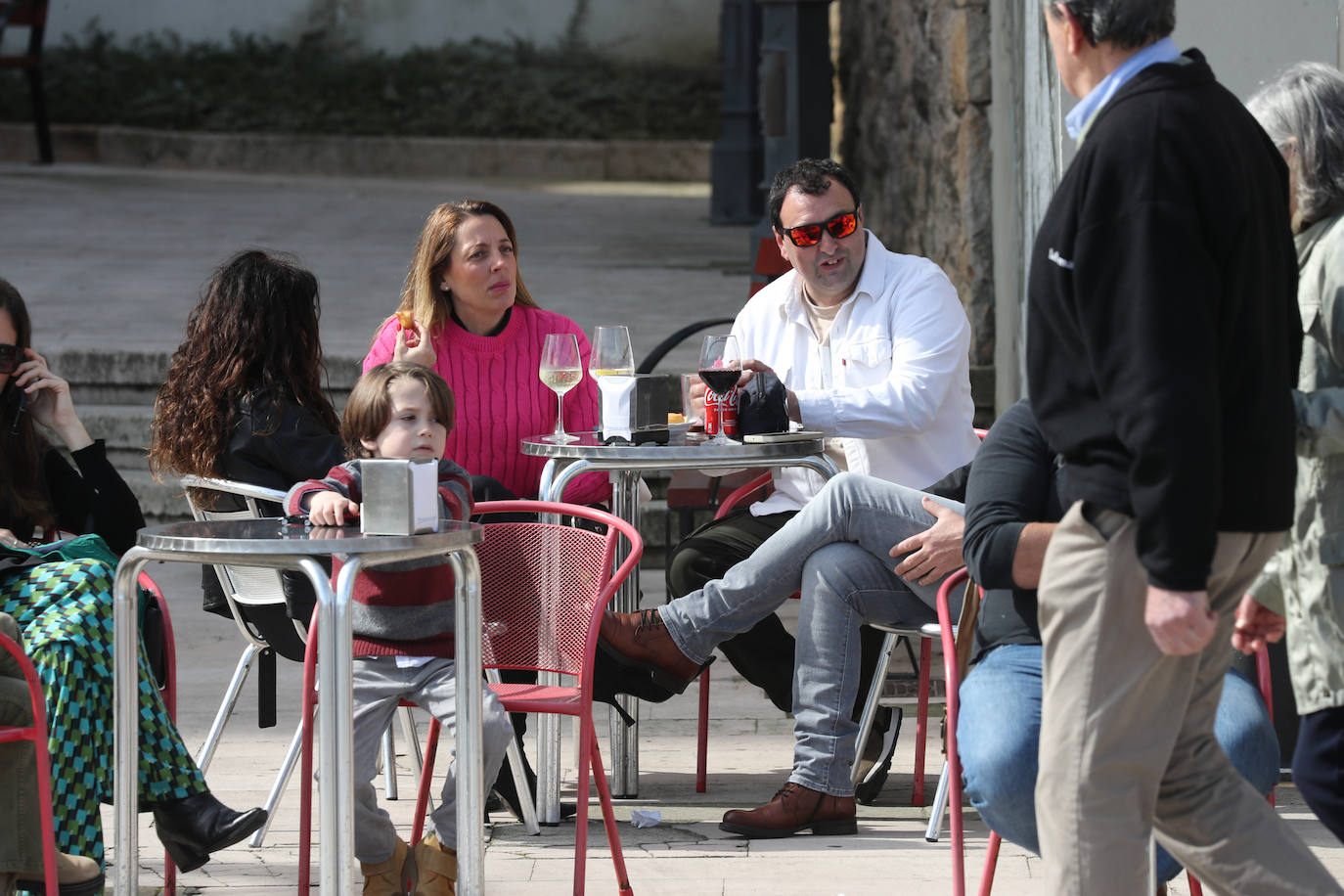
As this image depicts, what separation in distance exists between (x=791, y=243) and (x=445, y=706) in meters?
1.43

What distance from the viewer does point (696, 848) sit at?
3.44 m

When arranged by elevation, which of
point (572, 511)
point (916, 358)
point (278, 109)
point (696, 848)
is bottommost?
point (696, 848)

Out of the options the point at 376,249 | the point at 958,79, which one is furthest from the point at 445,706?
the point at 376,249

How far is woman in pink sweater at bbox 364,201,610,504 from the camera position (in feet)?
13.0

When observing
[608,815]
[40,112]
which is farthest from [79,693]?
[40,112]

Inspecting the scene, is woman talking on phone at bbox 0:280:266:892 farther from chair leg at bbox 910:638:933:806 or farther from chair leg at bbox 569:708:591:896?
chair leg at bbox 910:638:933:806

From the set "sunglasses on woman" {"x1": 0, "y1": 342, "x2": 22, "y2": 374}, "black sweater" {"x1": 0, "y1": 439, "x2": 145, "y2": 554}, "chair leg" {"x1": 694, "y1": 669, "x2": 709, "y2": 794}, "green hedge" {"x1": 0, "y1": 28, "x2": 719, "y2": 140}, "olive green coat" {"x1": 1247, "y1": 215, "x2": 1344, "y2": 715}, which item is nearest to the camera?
"olive green coat" {"x1": 1247, "y1": 215, "x2": 1344, "y2": 715}

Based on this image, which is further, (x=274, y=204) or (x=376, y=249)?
(x=274, y=204)

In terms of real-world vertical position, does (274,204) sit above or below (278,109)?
below

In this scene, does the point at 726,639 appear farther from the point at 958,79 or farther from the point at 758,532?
the point at 958,79

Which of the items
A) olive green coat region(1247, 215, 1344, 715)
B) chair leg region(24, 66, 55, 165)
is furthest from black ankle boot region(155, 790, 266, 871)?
Result: chair leg region(24, 66, 55, 165)

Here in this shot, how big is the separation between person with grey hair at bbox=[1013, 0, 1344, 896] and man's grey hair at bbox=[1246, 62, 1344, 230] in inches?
12.8

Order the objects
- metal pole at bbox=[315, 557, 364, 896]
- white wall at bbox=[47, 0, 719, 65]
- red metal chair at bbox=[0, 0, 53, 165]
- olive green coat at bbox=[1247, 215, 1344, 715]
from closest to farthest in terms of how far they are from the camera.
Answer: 1. olive green coat at bbox=[1247, 215, 1344, 715]
2. metal pole at bbox=[315, 557, 364, 896]
3. red metal chair at bbox=[0, 0, 53, 165]
4. white wall at bbox=[47, 0, 719, 65]

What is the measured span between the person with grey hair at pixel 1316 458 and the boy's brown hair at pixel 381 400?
4.55ft
